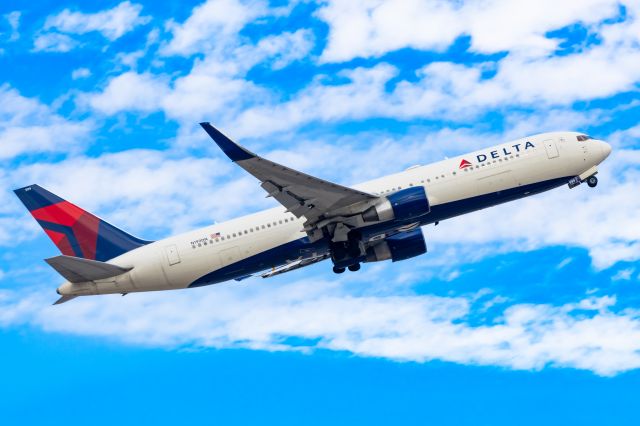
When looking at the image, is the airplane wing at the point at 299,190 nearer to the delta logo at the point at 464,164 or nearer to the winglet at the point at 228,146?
the winglet at the point at 228,146

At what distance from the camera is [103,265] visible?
55.4m

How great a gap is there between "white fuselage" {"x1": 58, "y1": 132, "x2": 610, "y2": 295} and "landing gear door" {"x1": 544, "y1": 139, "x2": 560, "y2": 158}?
6 centimetres

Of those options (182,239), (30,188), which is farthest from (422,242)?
(30,188)

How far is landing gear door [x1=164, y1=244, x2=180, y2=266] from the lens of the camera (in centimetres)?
5622

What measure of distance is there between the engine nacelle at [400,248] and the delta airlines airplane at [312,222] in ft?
4.84

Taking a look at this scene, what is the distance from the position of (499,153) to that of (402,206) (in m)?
7.26

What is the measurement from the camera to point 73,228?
58531 millimetres

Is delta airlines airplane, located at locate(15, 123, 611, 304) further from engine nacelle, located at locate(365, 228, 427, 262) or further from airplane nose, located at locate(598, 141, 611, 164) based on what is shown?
engine nacelle, located at locate(365, 228, 427, 262)

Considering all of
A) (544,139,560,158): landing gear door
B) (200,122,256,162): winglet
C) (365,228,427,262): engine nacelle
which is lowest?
(365,228,427,262): engine nacelle

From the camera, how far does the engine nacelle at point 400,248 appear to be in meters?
60.1

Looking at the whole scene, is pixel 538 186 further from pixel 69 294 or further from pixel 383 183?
A: pixel 69 294

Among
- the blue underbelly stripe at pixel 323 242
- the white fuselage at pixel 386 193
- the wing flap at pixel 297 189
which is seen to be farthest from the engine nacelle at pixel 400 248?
the wing flap at pixel 297 189

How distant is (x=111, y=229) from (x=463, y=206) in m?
21.7

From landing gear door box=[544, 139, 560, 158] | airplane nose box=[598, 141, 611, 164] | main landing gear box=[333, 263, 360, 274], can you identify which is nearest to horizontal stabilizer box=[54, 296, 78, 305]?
main landing gear box=[333, 263, 360, 274]
